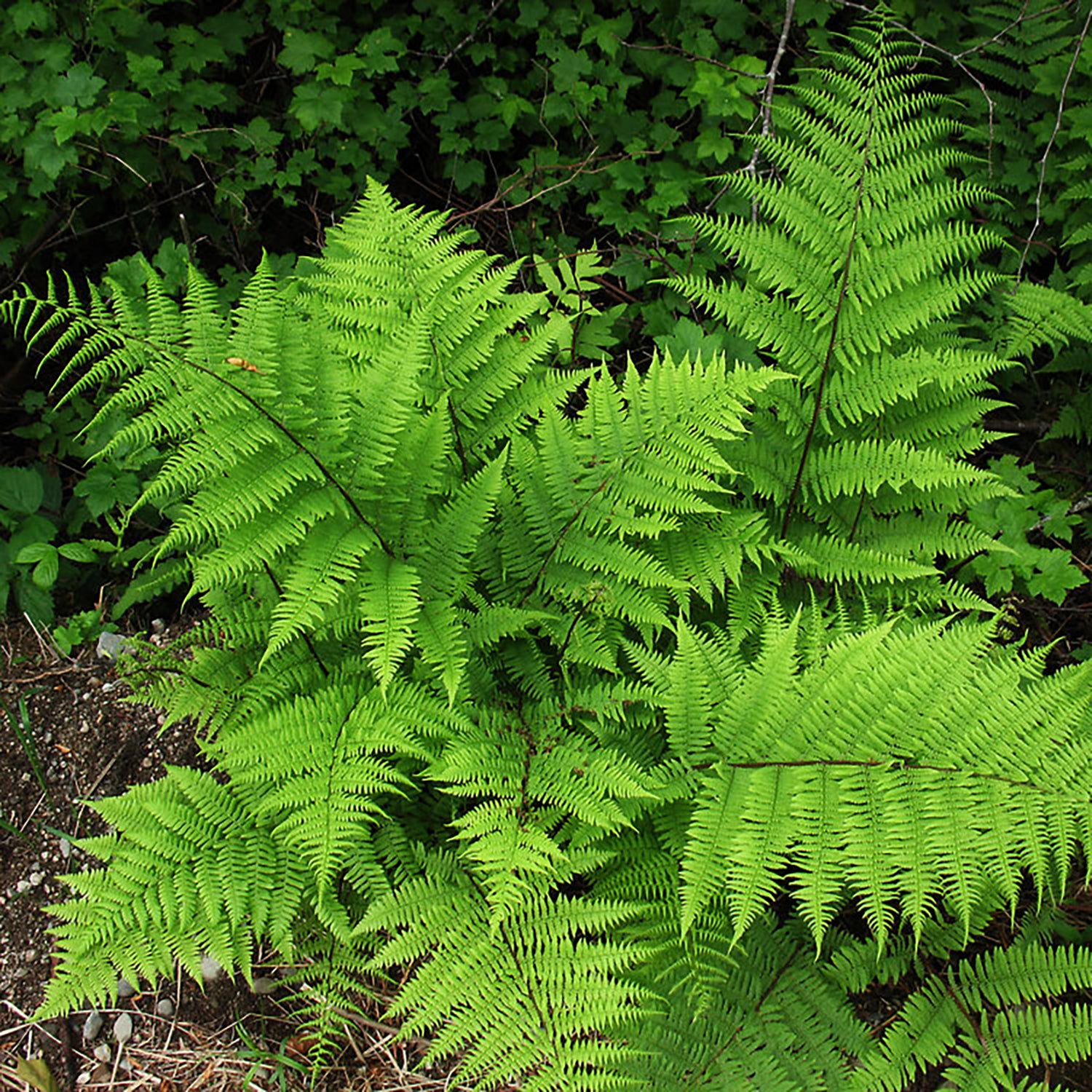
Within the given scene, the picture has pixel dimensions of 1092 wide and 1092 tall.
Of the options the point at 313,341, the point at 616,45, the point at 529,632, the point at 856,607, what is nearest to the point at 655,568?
the point at 529,632

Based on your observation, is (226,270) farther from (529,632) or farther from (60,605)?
(529,632)

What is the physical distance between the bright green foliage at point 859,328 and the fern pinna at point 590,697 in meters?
0.01

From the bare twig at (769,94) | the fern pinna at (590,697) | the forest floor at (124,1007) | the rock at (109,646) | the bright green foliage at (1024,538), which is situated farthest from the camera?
the bare twig at (769,94)

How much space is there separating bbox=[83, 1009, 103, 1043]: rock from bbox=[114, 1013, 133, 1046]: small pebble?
45 millimetres

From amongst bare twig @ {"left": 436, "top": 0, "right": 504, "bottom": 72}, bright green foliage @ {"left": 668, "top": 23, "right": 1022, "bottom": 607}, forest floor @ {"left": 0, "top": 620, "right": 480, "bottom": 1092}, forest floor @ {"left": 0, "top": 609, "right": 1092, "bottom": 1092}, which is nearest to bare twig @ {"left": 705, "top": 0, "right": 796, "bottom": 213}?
bright green foliage @ {"left": 668, "top": 23, "right": 1022, "bottom": 607}

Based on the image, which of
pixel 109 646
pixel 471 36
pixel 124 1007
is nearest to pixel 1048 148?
pixel 471 36

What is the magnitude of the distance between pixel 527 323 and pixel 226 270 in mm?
1428

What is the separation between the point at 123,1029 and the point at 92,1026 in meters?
0.09

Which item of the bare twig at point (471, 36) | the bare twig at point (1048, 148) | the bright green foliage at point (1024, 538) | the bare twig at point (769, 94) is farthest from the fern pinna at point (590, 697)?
the bare twig at point (471, 36)

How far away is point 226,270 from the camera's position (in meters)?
3.86

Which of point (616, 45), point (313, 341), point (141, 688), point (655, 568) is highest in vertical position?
point (616, 45)

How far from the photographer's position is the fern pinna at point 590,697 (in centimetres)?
213

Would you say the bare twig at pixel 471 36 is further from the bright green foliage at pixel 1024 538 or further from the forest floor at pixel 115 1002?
the forest floor at pixel 115 1002

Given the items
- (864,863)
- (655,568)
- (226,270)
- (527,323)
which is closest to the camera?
(864,863)
